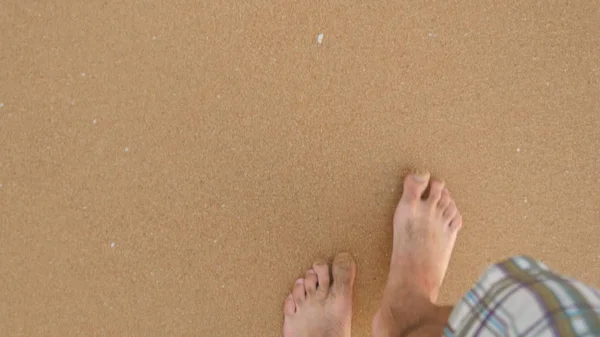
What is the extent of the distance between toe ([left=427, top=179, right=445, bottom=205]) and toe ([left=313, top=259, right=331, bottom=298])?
260 millimetres

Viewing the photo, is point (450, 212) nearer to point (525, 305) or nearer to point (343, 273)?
point (343, 273)

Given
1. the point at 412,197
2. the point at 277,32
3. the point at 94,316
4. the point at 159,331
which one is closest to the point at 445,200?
the point at 412,197

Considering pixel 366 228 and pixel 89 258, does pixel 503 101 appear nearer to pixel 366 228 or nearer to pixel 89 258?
pixel 366 228

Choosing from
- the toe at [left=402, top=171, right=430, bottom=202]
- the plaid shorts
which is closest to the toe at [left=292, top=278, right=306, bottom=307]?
the toe at [left=402, top=171, right=430, bottom=202]

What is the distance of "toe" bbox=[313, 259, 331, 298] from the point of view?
1024 millimetres

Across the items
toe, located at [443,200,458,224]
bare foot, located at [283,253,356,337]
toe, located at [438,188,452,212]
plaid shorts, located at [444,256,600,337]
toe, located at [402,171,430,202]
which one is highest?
toe, located at [402,171,430,202]

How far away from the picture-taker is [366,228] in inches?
40.9

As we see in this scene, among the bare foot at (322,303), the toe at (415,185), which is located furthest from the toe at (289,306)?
the toe at (415,185)

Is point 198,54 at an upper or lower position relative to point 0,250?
upper

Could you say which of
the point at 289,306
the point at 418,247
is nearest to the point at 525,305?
the point at 418,247

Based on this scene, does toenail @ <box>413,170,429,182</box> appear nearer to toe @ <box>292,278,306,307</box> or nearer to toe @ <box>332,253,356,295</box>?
toe @ <box>332,253,356,295</box>

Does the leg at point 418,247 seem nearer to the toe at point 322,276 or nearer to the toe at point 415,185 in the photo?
the toe at point 415,185

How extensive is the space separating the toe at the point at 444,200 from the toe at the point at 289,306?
0.37 m

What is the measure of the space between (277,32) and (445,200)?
0.49 metres
